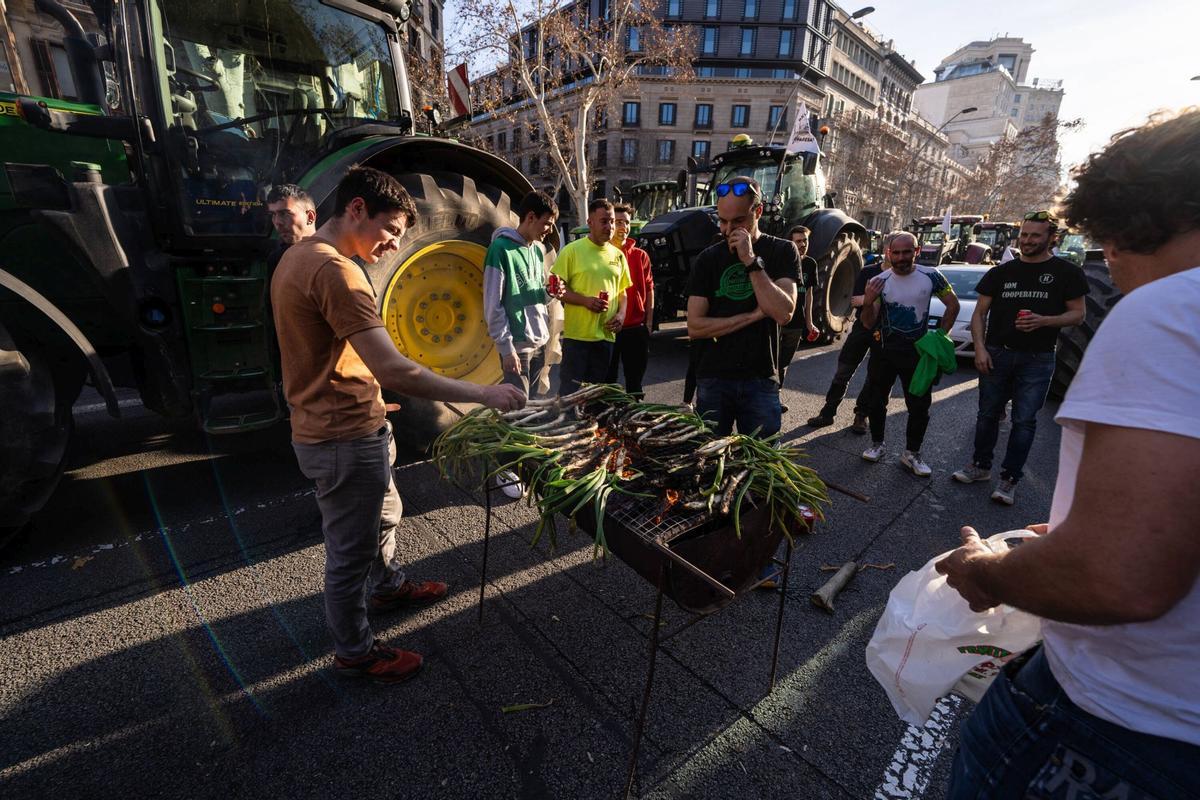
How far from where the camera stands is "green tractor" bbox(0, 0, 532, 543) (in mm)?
2896

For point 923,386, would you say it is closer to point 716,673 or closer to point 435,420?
point 716,673

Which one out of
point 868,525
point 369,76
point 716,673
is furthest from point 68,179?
point 868,525

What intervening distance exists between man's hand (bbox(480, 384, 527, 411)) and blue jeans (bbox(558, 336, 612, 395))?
239cm

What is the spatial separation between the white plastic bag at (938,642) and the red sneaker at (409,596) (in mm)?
2126

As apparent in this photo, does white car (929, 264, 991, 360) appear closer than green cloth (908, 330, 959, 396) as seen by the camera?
No

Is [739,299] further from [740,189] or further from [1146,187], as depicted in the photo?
[1146,187]

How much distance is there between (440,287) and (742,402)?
2.43 metres

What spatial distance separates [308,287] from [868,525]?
12.0 ft

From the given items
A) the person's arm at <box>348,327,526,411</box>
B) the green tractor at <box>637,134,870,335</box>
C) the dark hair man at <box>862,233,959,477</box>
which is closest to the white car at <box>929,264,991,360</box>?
the green tractor at <box>637,134,870,335</box>

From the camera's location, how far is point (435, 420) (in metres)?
3.86

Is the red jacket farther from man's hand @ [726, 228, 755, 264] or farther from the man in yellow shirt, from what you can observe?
man's hand @ [726, 228, 755, 264]

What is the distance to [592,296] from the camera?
4441 mm

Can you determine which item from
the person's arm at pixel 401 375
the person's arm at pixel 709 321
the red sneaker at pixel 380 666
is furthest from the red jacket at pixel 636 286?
the red sneaker at pixel 380 666

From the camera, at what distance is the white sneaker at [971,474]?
4.44 m
